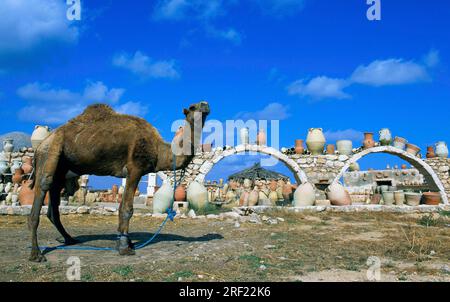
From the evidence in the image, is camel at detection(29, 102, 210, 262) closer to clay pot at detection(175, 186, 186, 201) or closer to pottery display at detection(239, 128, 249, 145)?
clay pot at detection(175, 186, 186, 201)

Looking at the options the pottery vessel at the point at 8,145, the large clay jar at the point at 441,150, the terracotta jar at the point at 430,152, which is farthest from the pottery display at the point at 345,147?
the pottery vessel at the point at 8,145

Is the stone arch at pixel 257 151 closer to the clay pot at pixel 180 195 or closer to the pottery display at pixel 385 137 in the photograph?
the clay pot at pixel 180 195

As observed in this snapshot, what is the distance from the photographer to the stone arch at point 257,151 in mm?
17281

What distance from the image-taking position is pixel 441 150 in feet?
64.2

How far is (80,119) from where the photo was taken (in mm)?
5730

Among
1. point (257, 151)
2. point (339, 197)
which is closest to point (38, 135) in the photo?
point (257, 151)

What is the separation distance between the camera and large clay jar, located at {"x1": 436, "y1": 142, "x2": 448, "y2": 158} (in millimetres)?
19516

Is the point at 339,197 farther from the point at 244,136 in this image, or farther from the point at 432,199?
the point at 244,136

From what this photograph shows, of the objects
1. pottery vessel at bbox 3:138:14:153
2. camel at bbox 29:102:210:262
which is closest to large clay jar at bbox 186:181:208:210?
camel at bbox 29:102:210:262

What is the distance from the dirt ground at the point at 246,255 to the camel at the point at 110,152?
678mm
